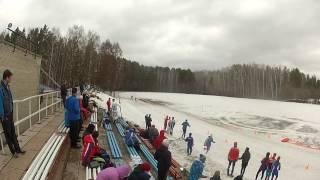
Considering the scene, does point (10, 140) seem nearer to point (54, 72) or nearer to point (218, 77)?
point (54, 72)

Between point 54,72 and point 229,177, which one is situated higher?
point 54,72

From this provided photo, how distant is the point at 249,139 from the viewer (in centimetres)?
2788

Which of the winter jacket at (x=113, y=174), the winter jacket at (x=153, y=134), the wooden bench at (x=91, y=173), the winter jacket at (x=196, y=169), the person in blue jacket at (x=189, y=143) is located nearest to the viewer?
the winter jacket at (x=113, y=174)

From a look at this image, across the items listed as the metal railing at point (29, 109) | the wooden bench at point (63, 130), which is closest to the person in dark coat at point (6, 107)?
the metal railing at point (29, 109)

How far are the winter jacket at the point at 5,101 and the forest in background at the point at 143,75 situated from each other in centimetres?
4175

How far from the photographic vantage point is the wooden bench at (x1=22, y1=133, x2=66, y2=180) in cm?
610

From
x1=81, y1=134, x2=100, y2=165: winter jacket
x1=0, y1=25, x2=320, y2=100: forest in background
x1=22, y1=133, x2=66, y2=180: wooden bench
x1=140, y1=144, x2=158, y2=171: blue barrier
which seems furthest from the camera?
x1=0, y1=25, x2=320, y2=100: forest in background

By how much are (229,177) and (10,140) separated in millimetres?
10854

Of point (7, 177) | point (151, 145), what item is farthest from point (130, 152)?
point (7, 177)

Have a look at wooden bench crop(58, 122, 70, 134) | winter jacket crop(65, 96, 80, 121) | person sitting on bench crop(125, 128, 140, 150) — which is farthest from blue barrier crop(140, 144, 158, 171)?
winter jacket crop(65, 96, 80, 121)

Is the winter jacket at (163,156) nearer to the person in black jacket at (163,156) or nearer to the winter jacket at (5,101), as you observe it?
the person in black jacket at (163,156)

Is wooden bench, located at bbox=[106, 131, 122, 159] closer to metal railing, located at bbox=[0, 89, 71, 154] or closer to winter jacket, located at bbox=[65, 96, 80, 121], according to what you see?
winter jacket, located at bbox=[65, 96, 80, 121]

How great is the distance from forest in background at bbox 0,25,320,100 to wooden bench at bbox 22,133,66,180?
39.9 metres

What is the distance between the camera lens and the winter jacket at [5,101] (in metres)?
6.34
